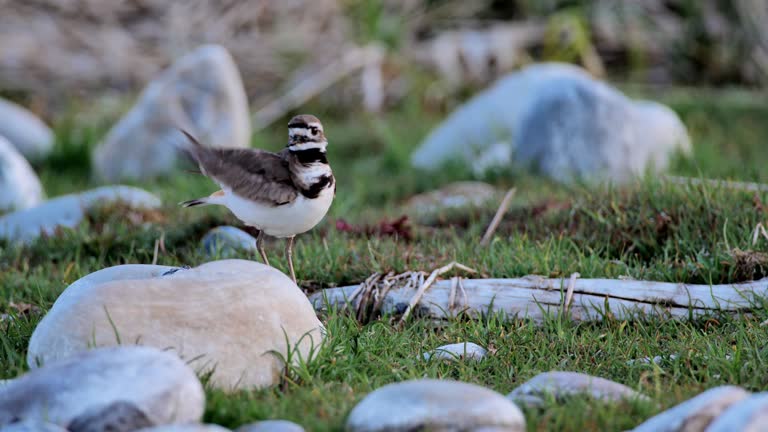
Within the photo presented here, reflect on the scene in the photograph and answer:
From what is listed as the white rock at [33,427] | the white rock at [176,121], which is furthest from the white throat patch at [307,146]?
the white rock at [176,121]

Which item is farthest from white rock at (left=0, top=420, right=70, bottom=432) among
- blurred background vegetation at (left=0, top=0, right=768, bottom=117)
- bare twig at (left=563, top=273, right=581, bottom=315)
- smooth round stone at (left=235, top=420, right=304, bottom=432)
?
blurred background vegetation at (left=0, top=0, right=768, bottom=117)

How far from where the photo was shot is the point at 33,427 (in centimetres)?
237

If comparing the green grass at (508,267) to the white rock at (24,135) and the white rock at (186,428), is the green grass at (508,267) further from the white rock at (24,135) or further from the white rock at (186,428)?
the white rock at (24,135)

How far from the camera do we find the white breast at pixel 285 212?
339cm

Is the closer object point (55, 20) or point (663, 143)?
point (663, 143)

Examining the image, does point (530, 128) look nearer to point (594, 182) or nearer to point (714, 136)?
point (594, 182)

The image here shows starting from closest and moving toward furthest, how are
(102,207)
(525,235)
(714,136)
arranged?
1. (525,235)
2. (102,207)
3. (714,136)

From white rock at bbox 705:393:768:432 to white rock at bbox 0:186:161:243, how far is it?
4239 mm

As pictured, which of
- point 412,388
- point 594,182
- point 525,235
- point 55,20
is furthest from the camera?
point 55,20

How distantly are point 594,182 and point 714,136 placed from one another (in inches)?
137

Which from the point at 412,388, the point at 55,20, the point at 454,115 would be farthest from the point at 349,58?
the point at 412,388

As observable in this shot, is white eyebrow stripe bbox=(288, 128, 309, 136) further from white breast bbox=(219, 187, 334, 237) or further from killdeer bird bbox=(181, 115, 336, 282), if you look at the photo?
white breast bbox=(219, 187, 334, 237)

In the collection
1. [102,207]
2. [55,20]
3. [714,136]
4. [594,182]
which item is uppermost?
[55,20]

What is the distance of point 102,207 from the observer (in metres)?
5.78
